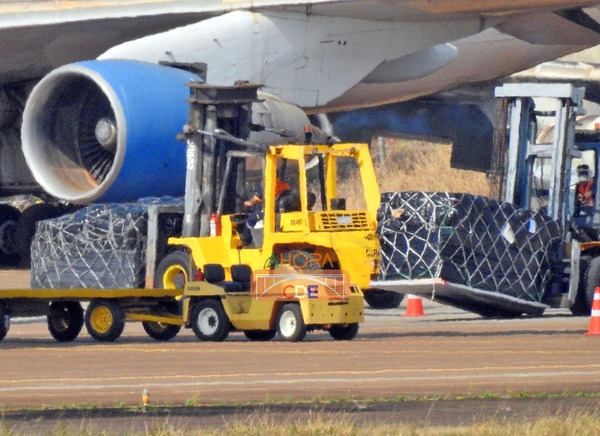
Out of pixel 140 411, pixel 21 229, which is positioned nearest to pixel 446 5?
pixel 21 229

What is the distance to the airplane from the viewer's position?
48.8 feet

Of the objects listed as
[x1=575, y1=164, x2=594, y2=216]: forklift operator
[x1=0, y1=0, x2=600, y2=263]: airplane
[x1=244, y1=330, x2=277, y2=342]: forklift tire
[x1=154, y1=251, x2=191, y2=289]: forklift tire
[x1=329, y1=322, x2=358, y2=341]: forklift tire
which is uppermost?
[x1=0, y1=0, x2=600, y2=263]: airplane

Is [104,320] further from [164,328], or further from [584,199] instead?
[584,199]

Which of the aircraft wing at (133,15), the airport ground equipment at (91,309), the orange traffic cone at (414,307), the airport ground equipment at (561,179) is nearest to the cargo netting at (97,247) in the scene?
the orange traffic cone at (414,307)

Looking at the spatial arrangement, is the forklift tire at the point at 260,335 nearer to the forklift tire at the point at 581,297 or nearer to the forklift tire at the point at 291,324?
the forklift tire at the point at 291,324

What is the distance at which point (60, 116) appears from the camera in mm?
15680

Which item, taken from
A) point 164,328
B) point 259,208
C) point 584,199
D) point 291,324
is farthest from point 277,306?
point 584,199

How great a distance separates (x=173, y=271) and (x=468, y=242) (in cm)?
251

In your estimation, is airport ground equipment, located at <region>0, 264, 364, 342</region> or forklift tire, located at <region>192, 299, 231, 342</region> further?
forklift tire, located at <region>192, 299, 231, 342</region>

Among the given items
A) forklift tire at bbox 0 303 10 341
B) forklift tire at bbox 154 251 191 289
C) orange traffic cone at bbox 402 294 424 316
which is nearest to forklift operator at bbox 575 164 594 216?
orange traffic cone at bbox 402 294 424 316

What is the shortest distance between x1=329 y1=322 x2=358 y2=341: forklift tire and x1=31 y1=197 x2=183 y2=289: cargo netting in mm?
3375

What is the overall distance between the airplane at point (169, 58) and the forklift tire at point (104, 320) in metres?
3.76

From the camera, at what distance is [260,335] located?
11.4m

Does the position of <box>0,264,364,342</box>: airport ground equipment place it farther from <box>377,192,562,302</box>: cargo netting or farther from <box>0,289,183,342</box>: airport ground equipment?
<box>377,192,562,302</box>: cargo netting
